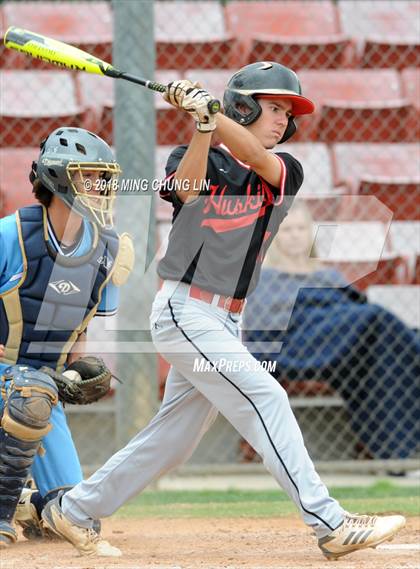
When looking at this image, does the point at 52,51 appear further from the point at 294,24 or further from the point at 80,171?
the point at 294,24

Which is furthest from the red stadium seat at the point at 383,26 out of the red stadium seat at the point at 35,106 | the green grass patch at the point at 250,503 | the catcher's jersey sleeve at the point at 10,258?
the catcher's jersey sleeve at the point at 10,258

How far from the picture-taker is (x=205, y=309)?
3.55 metres

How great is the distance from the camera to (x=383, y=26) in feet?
27.6

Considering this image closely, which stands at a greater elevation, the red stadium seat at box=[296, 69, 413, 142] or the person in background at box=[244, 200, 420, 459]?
the red stadium seat at box=[296, 69, 413, 142]

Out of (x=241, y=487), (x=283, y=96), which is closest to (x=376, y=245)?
(x=241, y=487)

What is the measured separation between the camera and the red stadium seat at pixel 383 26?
787cm

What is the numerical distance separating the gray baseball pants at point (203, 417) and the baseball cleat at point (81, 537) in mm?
32

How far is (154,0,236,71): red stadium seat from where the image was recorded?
7469 millimetres

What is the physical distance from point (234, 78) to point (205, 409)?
3.76 ft

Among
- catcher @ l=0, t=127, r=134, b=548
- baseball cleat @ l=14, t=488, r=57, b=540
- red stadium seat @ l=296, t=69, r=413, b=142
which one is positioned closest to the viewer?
catcher @ l=0, t=127, r=134, b=548

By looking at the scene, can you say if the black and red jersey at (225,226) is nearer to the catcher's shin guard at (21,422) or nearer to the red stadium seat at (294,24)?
the catcher's shin guard at (21,422)

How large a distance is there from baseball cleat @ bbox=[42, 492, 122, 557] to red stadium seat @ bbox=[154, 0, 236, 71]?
14.5ft

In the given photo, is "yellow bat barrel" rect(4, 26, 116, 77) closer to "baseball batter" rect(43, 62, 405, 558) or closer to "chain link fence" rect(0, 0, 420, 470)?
"baseball batter" rect(43, 62, 405, 558)

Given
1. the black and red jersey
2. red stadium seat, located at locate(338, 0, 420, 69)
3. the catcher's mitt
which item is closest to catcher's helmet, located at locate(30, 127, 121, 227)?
the black and red jersey
